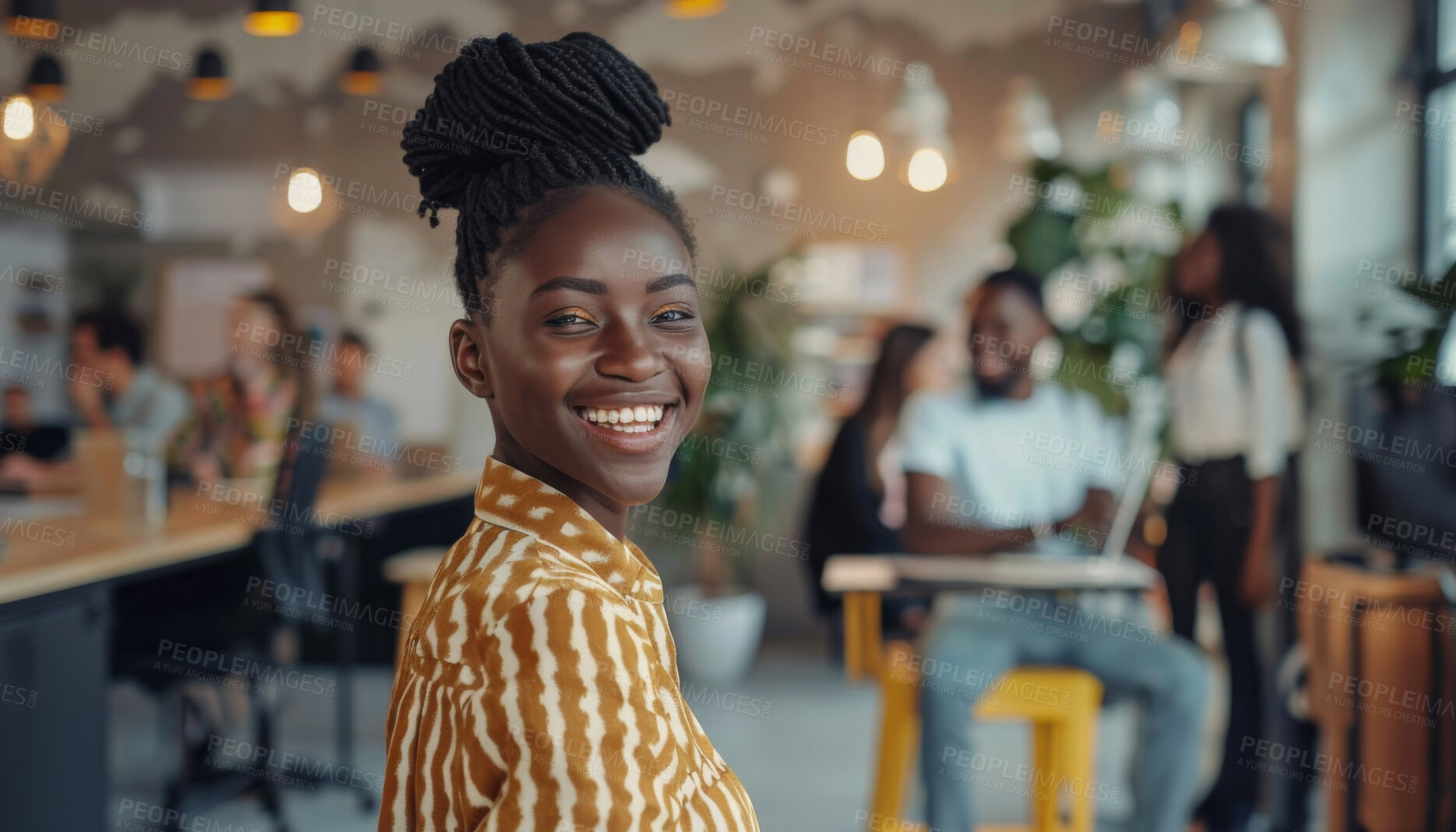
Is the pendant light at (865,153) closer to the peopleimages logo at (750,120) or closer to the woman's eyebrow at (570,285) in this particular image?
the peopleimages logo at (750,120)

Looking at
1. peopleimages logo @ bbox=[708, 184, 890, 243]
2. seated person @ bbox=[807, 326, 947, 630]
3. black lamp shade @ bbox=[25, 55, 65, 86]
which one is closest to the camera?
seated person @ bbox=[807, 326, 947, 630]

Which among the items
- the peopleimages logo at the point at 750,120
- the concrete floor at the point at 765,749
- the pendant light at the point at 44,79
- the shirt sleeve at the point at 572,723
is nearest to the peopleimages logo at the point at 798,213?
the peopleimages logo at the point at 750,120

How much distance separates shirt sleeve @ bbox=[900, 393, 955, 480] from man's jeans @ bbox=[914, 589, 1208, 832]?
0.50m

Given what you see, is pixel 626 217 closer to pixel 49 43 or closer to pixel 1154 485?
pixel 1154 485

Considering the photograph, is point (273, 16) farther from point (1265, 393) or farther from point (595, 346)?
point (595, 346)

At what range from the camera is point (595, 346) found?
725 mm

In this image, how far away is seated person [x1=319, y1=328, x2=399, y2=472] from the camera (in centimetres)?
538

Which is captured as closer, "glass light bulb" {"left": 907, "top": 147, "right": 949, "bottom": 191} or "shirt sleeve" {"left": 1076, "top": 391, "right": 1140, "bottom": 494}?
"shirt sleeve" {"left": 1076, "top": 391, "right": 1140, "bottom": 494}

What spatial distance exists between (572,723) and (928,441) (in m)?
2.62

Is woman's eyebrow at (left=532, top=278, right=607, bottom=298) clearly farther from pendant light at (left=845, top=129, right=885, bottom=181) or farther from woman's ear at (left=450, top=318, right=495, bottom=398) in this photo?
pendant light at (left=845, top=129, right=885, bottom=181)

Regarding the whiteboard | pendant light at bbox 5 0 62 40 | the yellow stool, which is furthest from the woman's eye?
the whiteboard

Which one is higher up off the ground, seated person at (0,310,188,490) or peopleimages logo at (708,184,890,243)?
peopleimages logo at (708,184,890,243)

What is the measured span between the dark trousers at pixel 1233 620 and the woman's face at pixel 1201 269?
49cm

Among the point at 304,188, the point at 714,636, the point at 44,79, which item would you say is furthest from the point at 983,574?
the point at 44,79
